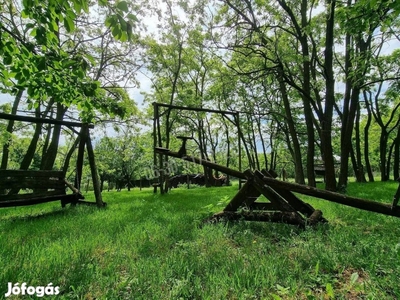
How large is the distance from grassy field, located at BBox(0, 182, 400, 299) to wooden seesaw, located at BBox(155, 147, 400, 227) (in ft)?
0.66

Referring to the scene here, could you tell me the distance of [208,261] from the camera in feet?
8.40

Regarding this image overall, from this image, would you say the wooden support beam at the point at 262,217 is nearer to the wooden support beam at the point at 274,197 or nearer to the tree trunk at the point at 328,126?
the wooden support beam at the point at 274,197

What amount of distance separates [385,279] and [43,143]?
21.7 metres

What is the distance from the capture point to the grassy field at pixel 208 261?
6.43 ft

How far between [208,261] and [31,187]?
5235mm

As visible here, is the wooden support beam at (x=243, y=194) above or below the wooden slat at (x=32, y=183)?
below

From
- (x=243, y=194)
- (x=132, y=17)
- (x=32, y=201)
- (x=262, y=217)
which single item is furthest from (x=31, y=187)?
(x=132, y=17)

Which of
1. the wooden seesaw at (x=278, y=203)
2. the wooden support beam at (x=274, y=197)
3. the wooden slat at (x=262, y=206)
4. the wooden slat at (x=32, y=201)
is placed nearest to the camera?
the wooden seesaw at (x=278, y=203)

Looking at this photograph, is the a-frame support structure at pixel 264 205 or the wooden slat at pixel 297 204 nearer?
the a-frame support structure at pixel 264 205

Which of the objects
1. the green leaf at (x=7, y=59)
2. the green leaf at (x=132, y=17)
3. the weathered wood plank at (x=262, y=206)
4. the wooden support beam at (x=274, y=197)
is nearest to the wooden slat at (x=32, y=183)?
the green leaf at (x=7, y=59)

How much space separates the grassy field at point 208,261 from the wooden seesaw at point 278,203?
0.66ft

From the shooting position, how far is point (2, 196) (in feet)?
Answer: 16.1

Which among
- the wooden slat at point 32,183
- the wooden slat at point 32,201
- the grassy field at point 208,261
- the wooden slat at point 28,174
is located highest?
the wooden slat at point 28,174

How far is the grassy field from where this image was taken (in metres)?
1.96
